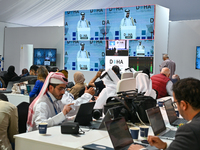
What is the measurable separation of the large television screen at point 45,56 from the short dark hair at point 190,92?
11.2 metres

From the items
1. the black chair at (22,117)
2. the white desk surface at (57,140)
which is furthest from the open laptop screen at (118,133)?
the black chair at (22,117)

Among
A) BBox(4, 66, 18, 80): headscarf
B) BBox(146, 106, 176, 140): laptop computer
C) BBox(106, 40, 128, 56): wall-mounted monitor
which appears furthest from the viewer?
BBox(106, 40, 128, 56): wall-mounted monitor

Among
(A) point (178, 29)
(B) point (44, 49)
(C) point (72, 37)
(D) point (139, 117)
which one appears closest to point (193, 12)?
(A) point (178, 29)

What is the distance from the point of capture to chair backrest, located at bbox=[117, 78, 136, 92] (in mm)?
4250

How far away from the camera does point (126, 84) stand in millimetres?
4426

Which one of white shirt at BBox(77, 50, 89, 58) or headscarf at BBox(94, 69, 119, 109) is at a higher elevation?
white shirt at BBox(77, 50, 89, 58)

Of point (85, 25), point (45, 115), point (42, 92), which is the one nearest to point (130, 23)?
point (85, 25)

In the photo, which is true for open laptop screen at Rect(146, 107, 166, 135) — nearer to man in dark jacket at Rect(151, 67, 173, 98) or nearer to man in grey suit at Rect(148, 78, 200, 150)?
man in grey suit at Rect(148, 78, 200, 150)

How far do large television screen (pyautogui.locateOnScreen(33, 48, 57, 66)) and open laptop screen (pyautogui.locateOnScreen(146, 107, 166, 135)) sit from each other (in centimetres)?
1028

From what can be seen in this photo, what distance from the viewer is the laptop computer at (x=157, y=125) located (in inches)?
104

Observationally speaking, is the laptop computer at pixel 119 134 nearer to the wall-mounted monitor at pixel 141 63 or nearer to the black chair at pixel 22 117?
the black chair at pixel 22 117

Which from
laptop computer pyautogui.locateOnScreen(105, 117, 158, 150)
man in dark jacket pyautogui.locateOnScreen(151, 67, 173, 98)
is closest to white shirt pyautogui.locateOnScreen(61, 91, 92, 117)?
laptop computer pyautogui.locateOnScreen(105, 117, 158, 150)

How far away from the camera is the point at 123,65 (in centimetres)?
1005

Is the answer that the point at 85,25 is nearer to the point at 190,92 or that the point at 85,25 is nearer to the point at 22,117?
the point at 22,117
